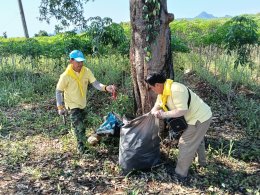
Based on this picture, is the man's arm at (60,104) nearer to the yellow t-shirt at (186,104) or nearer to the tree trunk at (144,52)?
the tree trunk at (144,52)

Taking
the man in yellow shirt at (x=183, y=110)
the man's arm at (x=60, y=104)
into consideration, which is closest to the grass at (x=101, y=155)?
the man in yellow shirt at (x=183, y=110)

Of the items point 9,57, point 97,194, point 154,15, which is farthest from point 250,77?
point 9,57

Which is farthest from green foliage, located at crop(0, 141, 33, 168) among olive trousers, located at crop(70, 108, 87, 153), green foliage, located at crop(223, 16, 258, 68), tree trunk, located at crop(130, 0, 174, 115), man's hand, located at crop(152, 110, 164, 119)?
green foliage, located at crop(223, 16, 258, 68)

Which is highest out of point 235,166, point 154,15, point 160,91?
point 154,15

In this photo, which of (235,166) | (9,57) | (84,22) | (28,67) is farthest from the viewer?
(9,57)

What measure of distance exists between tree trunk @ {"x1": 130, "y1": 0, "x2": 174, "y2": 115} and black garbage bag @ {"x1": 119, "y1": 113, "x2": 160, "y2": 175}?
2.47 ft

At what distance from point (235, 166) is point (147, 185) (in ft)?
4.03

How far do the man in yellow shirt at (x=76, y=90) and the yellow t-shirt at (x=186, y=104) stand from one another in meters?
1.03

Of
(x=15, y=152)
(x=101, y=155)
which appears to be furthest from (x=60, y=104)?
(x=15, y=152)

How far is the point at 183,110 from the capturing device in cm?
389

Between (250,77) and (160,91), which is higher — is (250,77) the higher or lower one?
the lower one

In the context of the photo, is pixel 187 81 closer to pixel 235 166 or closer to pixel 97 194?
pixel 235 166

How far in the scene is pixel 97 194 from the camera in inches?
163

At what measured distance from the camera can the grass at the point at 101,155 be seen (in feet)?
14.0
